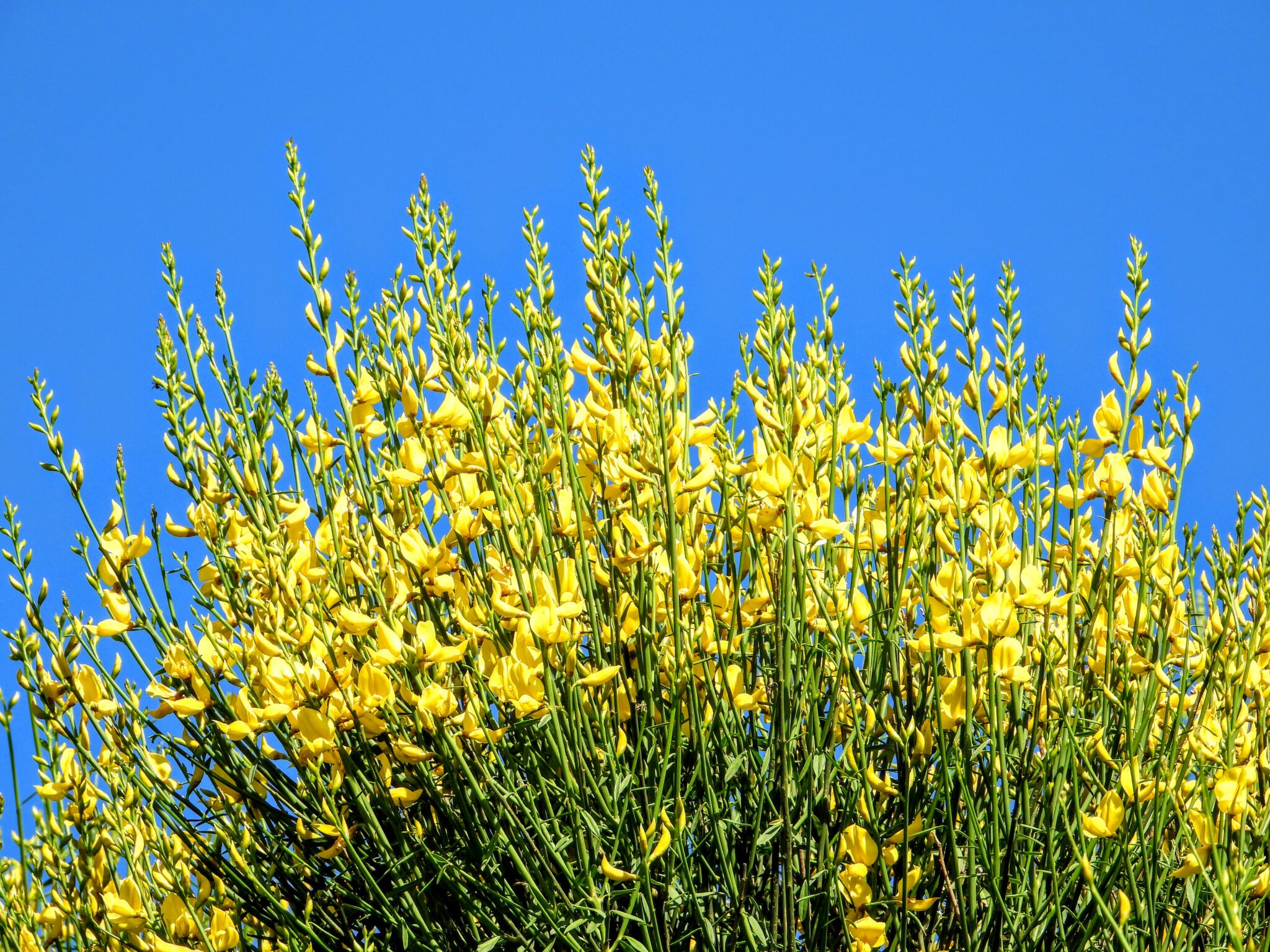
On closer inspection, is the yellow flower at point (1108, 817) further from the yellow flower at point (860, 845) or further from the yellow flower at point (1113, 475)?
the yellow flower at point (1113, 475)

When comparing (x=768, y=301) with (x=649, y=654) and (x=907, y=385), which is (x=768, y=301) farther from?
(x=649, y=654)

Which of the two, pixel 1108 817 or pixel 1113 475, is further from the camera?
pixel 1113 475

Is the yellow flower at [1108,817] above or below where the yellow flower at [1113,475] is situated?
below

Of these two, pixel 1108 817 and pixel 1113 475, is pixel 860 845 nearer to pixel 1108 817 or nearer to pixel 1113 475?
pixel 1108 817

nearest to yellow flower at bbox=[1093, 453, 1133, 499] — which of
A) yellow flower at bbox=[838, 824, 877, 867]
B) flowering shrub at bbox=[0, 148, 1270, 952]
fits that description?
flowering shrub at bbox=[0, 148, 1270, 952]

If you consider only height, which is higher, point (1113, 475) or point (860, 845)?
point (1113, 475)

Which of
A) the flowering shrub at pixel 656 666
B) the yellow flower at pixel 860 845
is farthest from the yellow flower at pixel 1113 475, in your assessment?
the yellow flower at pixel 860 845

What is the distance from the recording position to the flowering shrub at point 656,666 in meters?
1.65

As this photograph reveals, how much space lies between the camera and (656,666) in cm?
181

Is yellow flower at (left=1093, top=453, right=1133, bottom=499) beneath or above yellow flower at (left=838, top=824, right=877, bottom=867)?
above

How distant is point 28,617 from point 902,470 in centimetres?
138

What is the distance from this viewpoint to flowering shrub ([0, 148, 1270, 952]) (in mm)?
1653

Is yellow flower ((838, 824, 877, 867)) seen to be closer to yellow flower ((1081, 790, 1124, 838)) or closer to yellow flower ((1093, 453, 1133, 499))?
yellow flower ((1081, 790, 1124, 838))

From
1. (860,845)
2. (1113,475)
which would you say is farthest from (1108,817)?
(1113,475)
